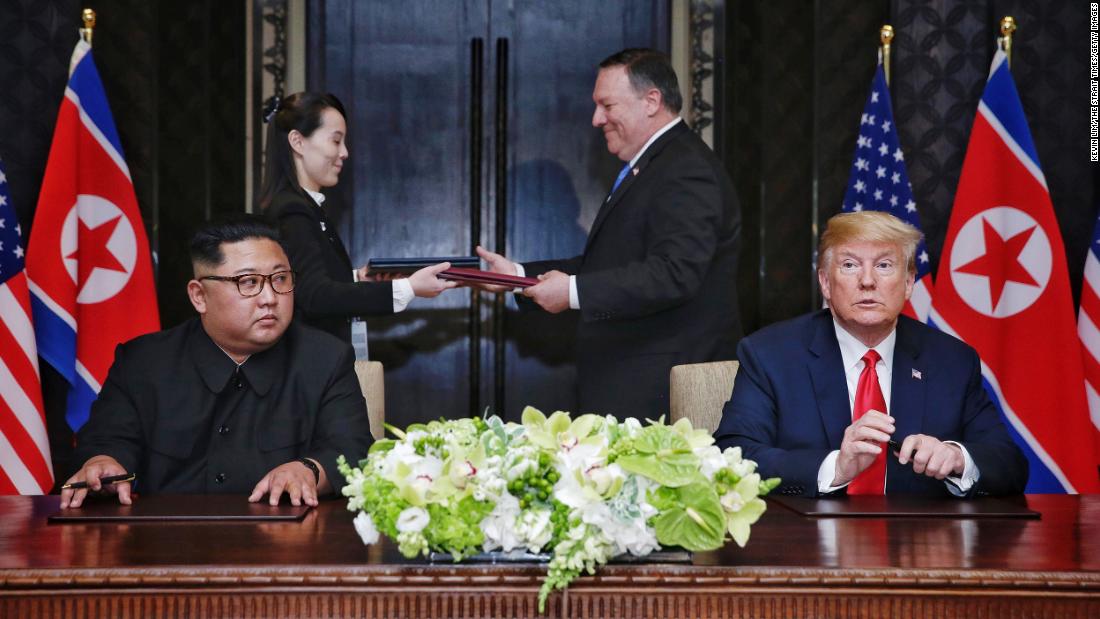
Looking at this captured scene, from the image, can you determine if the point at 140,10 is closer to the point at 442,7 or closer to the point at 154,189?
the point at 154,189

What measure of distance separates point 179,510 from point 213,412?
25.7 inches

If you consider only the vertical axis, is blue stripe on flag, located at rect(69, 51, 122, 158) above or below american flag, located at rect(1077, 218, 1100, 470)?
above

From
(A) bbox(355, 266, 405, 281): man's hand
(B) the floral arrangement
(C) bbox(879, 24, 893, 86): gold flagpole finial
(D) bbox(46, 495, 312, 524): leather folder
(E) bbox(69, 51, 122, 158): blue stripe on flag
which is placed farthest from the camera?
(C) bbox(879, 24, 893, 86): gold flagpole finial

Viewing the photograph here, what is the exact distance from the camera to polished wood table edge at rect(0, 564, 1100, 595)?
66.9 inches

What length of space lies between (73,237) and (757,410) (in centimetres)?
289

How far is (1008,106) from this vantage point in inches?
186

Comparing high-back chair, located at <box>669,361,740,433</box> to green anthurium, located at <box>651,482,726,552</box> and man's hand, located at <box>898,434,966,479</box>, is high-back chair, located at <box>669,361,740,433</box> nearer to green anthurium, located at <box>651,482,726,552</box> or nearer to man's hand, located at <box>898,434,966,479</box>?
man's hand, located at <box>898,434,966,479</box>

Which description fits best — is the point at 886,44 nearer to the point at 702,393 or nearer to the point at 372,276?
the point at 372,276

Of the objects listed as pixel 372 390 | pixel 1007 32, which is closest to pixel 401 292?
Answer: pixel 372 390

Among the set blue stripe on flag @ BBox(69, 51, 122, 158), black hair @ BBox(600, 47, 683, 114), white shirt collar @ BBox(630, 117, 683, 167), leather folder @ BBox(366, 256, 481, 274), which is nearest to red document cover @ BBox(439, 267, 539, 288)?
leather folder @ BBox(366, 256, 481, 274)

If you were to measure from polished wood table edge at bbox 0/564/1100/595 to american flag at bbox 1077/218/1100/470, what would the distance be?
3156mm

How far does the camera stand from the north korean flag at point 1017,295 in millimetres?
4539

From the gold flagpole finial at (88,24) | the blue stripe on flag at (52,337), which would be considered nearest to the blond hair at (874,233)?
the blue stripe on flag at (52,337)

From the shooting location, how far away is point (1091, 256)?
466 cm
